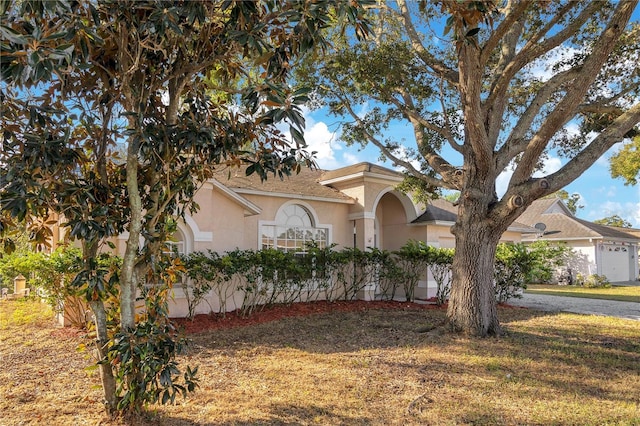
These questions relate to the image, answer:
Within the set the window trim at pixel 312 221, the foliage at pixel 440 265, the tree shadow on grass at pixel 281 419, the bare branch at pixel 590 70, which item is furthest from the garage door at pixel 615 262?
the tree shadow on grass at pixel 281 419

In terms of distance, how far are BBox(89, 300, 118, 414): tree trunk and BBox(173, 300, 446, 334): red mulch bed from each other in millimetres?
5273

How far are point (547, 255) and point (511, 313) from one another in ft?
35.9

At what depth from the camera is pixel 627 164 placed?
24547 mm

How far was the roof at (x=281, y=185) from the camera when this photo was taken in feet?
44.3

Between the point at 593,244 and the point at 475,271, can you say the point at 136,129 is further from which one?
the point at 593,244

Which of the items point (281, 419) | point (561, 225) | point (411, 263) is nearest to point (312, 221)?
point (411, 263)

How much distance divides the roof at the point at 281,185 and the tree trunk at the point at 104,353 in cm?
874

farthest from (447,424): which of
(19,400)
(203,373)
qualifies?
(19,400)

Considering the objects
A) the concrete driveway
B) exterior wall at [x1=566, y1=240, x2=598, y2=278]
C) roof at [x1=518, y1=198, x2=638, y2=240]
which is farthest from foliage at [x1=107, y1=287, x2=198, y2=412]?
exterior wall at [x1=566, y1=240, x2=598, y2=278]

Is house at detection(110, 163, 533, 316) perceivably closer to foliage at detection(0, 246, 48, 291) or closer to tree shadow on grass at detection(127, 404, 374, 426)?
foliage at detection(0, 246, 48, 291)

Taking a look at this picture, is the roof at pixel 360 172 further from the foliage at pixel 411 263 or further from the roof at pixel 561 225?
the roof at pixel 561 225

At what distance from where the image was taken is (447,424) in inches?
183

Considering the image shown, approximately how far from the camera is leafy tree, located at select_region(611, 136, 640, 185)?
79.3 ft

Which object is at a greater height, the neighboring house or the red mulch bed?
the neighboring house
